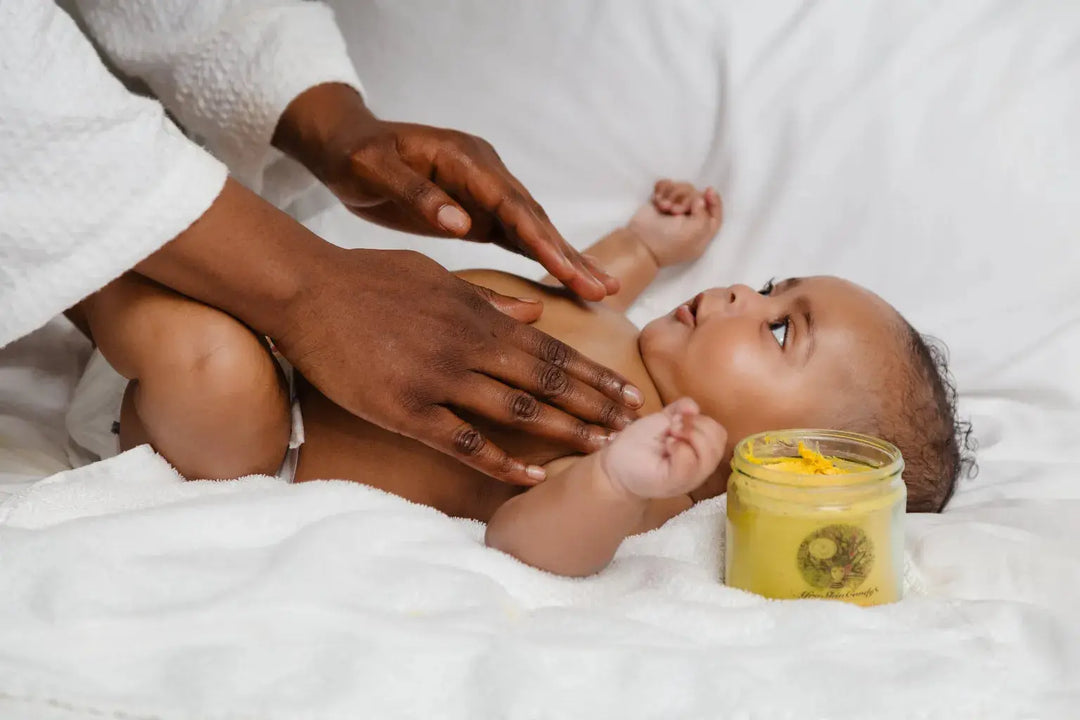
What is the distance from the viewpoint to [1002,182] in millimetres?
1377

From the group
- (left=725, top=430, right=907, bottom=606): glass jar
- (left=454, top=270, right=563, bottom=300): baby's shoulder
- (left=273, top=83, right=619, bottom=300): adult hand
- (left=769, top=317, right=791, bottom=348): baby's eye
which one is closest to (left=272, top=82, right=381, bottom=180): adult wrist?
(left=273, top=83, right=619, bottom=300): adult hand

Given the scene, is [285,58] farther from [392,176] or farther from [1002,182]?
[1002,182]

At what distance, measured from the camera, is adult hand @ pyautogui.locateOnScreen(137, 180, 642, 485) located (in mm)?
913

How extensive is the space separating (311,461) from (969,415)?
83cm

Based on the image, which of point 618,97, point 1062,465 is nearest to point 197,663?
point 1062,465

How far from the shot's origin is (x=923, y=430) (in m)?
1.09

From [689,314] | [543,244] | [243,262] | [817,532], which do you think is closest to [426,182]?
[543,244]

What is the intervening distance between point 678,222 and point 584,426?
22.7 inches

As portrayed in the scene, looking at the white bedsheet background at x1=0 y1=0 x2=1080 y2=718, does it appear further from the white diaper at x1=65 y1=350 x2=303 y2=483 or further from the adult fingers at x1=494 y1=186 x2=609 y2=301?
the adult fingers at x1=494 y1=186 x2=609 y2=301

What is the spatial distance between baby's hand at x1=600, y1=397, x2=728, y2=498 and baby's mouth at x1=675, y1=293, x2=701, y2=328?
13.5 inches

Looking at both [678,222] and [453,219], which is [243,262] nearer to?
[453,219]

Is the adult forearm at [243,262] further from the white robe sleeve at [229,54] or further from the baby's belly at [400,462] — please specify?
the white robe sleeve at [229,54]

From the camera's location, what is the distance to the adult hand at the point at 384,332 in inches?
35.9

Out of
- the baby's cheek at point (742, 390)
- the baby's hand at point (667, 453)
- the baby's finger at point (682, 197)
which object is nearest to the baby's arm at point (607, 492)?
the baby's hand at point (667, 453)
